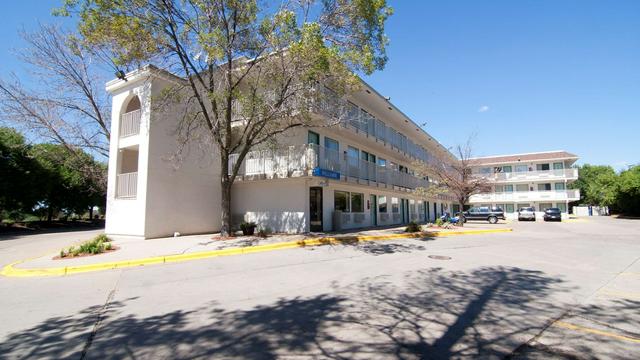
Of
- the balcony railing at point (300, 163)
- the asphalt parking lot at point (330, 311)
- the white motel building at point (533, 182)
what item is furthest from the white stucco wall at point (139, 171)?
the white motel building at point (533, 182)

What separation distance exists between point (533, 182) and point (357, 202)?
41.4 m

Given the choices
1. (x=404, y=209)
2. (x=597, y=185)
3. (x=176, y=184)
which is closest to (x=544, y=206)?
(x=597, y=185)

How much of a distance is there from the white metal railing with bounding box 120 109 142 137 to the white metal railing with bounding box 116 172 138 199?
2247 mm

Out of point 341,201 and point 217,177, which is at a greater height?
point 217,177

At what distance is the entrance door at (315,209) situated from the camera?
19.7 m

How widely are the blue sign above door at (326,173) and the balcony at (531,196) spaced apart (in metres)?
43.9

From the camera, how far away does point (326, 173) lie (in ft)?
58.0

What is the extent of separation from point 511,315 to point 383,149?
22303 millimetres

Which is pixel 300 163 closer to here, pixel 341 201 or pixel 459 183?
pixel 341 201

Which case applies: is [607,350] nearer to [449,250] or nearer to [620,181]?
[449,250]

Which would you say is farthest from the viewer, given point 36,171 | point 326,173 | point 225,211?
point 36,171

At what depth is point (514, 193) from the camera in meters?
52.5

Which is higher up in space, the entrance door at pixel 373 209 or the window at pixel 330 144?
the window at pixel 330 144

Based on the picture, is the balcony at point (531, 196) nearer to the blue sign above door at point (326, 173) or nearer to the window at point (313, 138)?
the window at point (313, 138)
